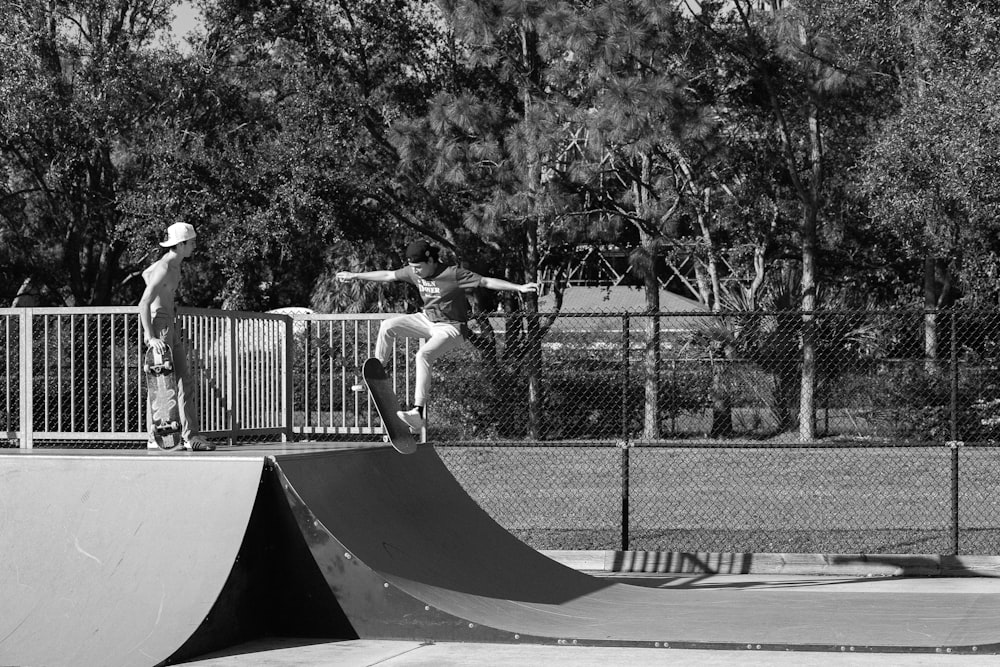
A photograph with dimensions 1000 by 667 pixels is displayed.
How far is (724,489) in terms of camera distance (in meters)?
17.7

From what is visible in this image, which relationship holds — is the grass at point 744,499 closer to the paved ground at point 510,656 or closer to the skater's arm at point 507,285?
the skater's arm at point 507,285

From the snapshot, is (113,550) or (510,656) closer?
(510,656)

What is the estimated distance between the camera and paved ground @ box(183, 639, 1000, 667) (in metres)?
7.31

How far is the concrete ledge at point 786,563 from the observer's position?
11.4m

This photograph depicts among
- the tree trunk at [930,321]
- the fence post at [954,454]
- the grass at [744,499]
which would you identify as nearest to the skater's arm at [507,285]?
the grass at [744,499]

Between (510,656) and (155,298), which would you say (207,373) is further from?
(510,656)

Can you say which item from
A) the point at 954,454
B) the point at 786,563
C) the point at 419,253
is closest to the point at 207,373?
the point at 419,253

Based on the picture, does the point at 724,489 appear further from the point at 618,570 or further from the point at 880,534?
the point at 618,570

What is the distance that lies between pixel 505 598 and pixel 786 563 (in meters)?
3.87

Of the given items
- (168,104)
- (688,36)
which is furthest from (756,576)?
(168,104)

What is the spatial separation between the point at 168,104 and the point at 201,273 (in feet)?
19.1

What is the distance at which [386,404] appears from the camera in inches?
370

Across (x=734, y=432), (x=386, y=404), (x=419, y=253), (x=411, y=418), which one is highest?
(x=419, y=253)

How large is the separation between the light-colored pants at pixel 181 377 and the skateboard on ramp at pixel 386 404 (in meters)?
1.23
